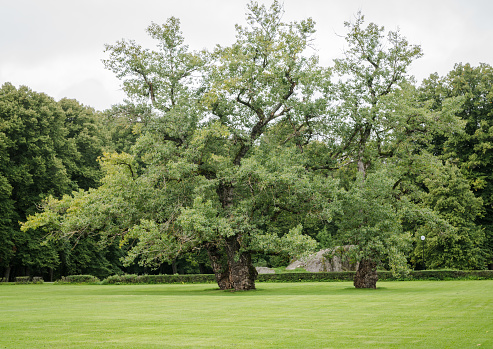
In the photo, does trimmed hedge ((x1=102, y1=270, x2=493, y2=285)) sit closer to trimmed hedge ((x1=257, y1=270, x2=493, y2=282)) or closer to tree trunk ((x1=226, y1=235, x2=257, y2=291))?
trimmed hedge ((x1=257, y1=270, x2=493, y2=282))

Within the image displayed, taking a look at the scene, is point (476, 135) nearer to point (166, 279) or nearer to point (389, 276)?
point (389, 276)

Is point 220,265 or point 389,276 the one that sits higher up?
point 220,265

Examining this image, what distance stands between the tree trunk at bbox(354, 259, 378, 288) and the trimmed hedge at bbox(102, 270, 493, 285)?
7.85 meters

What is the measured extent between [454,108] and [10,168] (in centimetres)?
3474

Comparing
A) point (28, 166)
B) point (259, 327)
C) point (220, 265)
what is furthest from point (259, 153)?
point (28, 166)

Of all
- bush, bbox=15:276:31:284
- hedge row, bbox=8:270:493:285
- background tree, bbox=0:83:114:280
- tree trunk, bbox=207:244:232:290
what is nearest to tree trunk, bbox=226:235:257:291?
tree trunk, bbox=207:244:232:290

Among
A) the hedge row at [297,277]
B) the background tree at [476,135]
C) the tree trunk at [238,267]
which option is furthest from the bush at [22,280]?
the background tree at [476,135]

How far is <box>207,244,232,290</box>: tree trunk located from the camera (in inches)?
1182

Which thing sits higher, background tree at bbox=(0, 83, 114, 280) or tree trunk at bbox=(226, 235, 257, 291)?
background tree at bbox=(0, 83, 114, 280)

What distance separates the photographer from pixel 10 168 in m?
41.9

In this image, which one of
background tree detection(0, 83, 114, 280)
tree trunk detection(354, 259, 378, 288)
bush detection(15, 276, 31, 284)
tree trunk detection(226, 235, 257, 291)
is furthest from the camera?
bush detection(15, 276, 31, 284)

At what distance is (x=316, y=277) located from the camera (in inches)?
1636

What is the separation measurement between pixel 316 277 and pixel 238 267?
1510 centimetres

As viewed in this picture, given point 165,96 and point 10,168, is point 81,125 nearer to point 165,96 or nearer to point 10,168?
point 10,168
